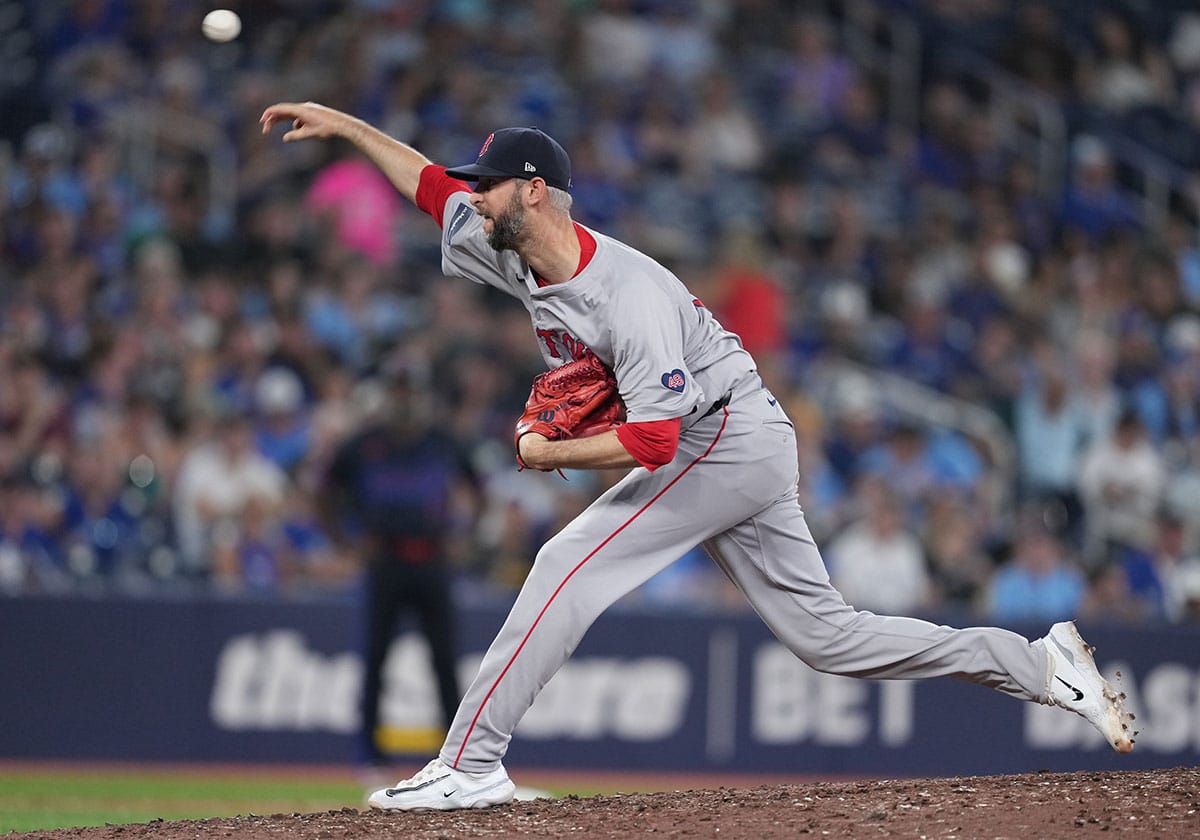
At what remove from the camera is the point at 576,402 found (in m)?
5.26

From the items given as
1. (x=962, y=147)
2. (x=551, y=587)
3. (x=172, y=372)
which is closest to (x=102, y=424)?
(x=172, y=372)

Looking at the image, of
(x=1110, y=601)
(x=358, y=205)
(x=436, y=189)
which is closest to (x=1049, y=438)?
(x=1110, y=601)

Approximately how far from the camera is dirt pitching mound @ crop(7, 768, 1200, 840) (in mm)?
5105

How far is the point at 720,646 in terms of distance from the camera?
1087cm

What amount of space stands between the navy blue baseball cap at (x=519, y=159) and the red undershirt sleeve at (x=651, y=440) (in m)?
0.77

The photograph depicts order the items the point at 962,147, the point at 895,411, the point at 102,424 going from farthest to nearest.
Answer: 1. the point at 962,147
2. the point at 895,411
3. the point at 102,424

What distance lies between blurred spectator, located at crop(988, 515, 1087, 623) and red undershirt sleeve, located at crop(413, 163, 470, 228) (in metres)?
6.35

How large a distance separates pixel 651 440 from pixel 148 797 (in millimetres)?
5214

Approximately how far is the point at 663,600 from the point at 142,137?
5.21 m

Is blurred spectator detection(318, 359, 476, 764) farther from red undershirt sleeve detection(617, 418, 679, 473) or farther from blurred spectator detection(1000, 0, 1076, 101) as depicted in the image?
blurred spectator detection(1000, 0, 1076, 101)

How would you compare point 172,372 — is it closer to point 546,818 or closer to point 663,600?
point 663,600

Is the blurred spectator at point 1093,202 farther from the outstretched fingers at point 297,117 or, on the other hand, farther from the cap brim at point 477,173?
the cap brim at point 477,173

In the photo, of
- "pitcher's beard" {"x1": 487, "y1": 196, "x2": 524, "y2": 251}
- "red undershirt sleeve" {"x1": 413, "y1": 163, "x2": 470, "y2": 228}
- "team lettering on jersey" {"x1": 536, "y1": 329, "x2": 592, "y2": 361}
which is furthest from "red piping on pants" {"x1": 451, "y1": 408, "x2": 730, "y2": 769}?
"red undershirt sleeve" {"x1": 413, "y1": 163, "x2": 470, "y2": 228}

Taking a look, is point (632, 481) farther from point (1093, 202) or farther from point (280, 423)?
point (1093, 202)
